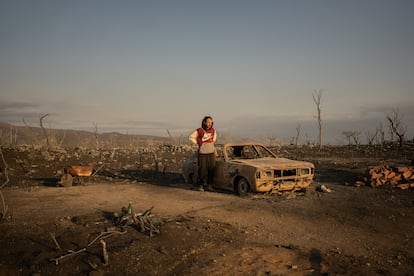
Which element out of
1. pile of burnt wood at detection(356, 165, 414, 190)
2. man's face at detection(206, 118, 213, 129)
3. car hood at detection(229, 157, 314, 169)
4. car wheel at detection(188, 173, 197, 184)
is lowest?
car wheel at detection(188, 173, 197, 184)

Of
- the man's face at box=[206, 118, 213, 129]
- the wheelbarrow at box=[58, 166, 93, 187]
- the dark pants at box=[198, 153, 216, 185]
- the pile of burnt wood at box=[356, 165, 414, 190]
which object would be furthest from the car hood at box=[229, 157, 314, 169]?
the wheelbarrow at box=[58, 166, 93, 187]

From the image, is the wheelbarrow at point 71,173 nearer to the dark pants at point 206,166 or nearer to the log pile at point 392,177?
the dark pants at point 206,166

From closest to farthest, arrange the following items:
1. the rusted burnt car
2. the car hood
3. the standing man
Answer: the rusted burnt car → the car hood → the standing man

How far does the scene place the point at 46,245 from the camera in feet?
18.3

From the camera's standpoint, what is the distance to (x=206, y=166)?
33.3 feet

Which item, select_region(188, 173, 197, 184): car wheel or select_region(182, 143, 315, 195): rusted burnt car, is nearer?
select_region(182, 143, 315, 195): rusted burnt car

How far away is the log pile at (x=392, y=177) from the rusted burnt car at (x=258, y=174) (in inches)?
97.7

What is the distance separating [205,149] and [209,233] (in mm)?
4303

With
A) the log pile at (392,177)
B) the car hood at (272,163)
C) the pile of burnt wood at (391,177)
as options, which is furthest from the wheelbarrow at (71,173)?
the log pile at (392,177)

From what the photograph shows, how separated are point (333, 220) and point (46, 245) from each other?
16.1 feet

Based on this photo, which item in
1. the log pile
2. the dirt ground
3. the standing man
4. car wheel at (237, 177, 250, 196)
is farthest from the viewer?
the log pile

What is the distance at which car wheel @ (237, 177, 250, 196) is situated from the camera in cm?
898

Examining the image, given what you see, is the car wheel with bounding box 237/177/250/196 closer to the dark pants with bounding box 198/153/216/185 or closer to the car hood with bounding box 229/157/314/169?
the car hood with bounding box 229/157/314/169

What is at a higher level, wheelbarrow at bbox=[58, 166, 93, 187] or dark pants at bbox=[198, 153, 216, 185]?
dark pants at bbox=[198, 153, 216, 185]
